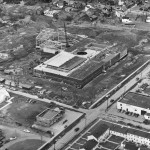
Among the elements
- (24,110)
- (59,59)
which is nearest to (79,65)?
(59,59)

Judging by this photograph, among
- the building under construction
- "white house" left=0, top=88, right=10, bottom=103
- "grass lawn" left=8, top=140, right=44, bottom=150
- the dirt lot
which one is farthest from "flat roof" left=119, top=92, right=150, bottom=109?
"white house" left=0, top=88, right=10, bottom=103

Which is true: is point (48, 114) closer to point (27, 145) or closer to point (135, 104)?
point (27, 145)

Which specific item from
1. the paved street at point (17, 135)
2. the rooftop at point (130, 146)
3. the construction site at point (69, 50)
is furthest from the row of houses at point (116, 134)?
the construction site at point (69, 50)

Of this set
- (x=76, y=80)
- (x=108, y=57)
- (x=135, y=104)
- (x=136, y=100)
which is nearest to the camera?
(x=135, y=104)

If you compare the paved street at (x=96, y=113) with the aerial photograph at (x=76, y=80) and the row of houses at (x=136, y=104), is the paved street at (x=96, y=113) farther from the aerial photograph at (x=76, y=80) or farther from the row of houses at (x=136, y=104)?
the row of houses at (x=136, y=104)

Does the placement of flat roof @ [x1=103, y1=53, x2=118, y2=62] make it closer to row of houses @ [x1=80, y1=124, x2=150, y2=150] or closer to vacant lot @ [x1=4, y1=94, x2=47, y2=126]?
vacant lot @ [x1=4, y1=94, x2=47, y2=126]
